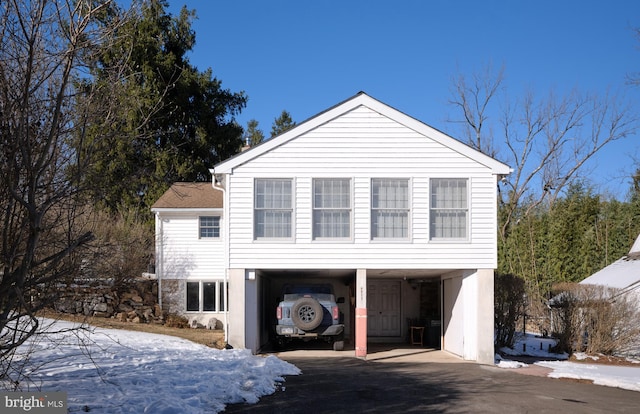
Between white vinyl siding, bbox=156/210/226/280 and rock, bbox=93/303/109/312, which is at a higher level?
white vinyl siding, bbox=156/210/226/280

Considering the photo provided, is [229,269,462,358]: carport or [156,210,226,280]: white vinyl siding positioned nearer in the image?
[229,269,462,358]: carport

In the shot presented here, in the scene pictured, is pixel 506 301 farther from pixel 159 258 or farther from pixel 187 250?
pixel 159 258

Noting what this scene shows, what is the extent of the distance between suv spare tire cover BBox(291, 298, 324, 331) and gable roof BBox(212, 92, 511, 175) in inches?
162

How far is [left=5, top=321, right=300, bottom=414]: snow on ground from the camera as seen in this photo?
9.24 metres

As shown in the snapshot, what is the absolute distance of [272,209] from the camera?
1688 centimetres

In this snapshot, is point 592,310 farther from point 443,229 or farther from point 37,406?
point 37,406

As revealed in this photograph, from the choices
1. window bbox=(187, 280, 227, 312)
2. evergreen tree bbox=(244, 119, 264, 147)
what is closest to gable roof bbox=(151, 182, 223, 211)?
window bbox=(187, 280, 227, 312)

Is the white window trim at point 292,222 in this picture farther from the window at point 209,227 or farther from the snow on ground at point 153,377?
the window at point 209,227

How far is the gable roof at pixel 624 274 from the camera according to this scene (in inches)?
787

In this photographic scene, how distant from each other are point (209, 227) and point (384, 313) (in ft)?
24.5

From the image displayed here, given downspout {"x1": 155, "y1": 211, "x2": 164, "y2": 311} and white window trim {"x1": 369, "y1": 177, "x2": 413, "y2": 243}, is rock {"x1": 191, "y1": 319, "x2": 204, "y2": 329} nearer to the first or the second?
downspout {"x1": 155, "y1": 211, "x2": 164, "y2": 311}

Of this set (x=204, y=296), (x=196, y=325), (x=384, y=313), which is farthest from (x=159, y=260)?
(x=384, y=313)

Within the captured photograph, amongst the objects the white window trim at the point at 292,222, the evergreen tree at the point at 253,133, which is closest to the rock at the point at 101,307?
the white window trim at the point at 292,222

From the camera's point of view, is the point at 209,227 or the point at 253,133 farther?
the point at 253,133
